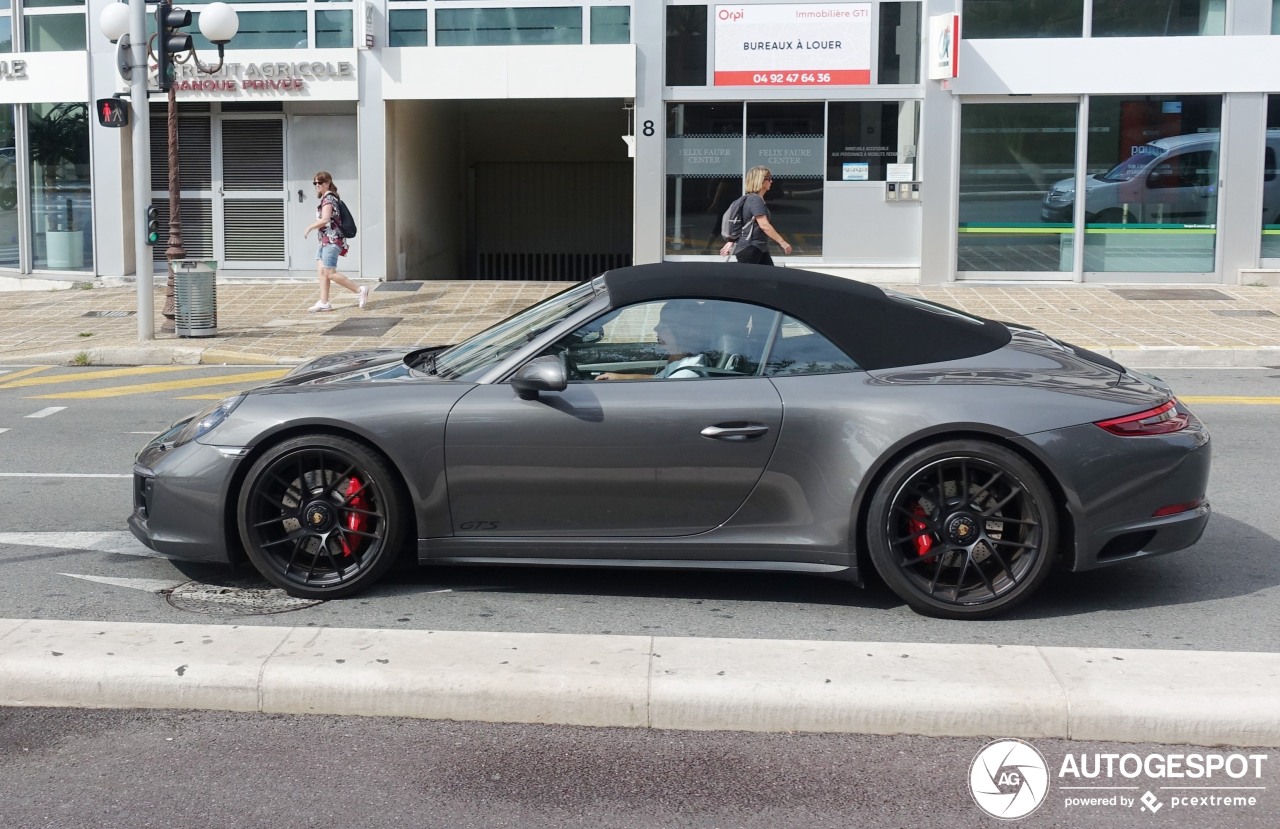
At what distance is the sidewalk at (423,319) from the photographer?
14227mm

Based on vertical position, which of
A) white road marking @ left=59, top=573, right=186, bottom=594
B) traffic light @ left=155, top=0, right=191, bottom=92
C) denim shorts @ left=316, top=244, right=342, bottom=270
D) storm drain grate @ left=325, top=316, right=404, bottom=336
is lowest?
white road marking @ left=59, top=573, right=186, bottom=594

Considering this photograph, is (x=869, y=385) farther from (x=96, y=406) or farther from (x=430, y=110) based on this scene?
(x=430, y=110)

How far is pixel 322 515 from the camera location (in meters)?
5.41

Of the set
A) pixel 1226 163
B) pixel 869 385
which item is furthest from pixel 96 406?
pixel 1226 163

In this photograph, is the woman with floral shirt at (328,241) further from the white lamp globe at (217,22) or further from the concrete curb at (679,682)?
the concrete curb at (679,682)

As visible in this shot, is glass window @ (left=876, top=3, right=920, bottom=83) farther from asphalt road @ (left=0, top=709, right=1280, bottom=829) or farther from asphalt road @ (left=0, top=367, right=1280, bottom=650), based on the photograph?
asphalt road @ (left=0, top=709, right=1280, bottom=829)

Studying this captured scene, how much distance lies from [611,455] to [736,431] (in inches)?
19.0

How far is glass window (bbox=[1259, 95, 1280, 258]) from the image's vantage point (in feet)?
60.9

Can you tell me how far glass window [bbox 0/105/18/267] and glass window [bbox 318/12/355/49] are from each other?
5044mm

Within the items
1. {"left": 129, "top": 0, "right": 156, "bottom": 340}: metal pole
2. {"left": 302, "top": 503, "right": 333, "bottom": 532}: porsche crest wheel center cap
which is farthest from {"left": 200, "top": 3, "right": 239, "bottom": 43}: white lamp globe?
{"left": 302, "top": 503, "right": 333, "bottom": 532}: porsche crest wheel center cap

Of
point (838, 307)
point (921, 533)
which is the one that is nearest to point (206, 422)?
point (838, 307)

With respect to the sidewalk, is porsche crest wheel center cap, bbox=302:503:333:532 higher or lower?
lower

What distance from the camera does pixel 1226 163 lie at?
60.9ft

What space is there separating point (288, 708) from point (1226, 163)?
17.3 m
